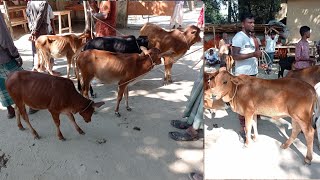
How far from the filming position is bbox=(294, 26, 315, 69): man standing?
3332mm

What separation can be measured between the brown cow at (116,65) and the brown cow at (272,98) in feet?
5.49

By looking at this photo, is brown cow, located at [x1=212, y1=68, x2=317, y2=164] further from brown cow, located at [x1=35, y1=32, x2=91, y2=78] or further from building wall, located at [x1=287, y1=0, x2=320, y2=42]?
brown cow, located at [x1=35, y1=32, x2=91, y2=78]

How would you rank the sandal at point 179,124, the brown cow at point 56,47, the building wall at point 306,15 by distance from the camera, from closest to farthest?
the brown cow at point 56,47
the sandal at point 179,124
the building wall at point 306,15

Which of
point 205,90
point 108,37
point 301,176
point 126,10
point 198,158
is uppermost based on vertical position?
point 126,10

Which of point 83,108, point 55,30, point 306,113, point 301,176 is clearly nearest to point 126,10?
point 55,30

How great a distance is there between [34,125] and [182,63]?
203 cm

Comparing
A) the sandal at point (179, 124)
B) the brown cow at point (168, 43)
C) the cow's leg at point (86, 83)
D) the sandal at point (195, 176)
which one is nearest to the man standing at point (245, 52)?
the sandal at point (195, 176)

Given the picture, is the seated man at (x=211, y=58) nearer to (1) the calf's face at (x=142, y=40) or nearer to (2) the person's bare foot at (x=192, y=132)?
(2) the person's bare foot at (x=192, y=132)

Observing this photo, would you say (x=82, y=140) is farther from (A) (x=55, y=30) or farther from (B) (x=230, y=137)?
(B) (x=230, y=137)

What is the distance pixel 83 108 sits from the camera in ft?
10.8

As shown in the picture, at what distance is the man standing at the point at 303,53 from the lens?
333 centimetres

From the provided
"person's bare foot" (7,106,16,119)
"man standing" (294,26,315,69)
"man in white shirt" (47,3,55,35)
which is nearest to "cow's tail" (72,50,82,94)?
"man in white shirt" (47,3,55,35)

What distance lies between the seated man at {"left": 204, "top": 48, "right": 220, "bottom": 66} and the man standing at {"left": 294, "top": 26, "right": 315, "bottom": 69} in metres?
1.69

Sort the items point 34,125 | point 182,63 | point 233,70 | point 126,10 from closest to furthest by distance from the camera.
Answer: point 233,70 → point 126,10 → point 34,125 → point 182,63
